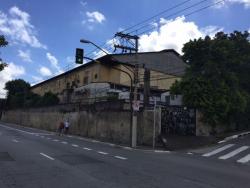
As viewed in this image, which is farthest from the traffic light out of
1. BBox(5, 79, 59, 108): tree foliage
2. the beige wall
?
BBox(5, 79, 59, 108): tree foliage

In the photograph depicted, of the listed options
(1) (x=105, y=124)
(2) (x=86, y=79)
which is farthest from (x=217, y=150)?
(2) (x=86, y=79)

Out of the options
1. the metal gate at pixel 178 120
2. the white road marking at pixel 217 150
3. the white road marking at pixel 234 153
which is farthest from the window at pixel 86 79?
the white road marking at pixel 234 153

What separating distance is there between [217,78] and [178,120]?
4818 mm

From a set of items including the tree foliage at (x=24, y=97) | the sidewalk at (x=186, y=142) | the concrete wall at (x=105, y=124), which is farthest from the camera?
the tree foliage at (x=24, y=97)

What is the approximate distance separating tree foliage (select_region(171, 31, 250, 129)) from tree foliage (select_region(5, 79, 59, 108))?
31.6m

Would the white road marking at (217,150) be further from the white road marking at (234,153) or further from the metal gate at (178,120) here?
the metal gate at (178,120)

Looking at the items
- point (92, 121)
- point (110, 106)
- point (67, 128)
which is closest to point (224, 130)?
point (110, 106)

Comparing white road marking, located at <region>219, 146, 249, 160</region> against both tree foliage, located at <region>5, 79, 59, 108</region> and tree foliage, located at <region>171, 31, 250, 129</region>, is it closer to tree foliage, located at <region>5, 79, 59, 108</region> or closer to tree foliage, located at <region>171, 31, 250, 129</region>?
tree foliage, located at <region>171, 31, 250, 129</region>

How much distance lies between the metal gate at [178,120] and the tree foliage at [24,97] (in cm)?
3194

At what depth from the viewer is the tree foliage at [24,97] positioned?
5992 centimetres

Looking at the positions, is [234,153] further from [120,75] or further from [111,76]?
[111,76]

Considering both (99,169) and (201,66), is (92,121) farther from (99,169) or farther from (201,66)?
(99,169)

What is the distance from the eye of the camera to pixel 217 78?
2909 centimetres

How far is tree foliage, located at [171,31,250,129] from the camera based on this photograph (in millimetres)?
28188
